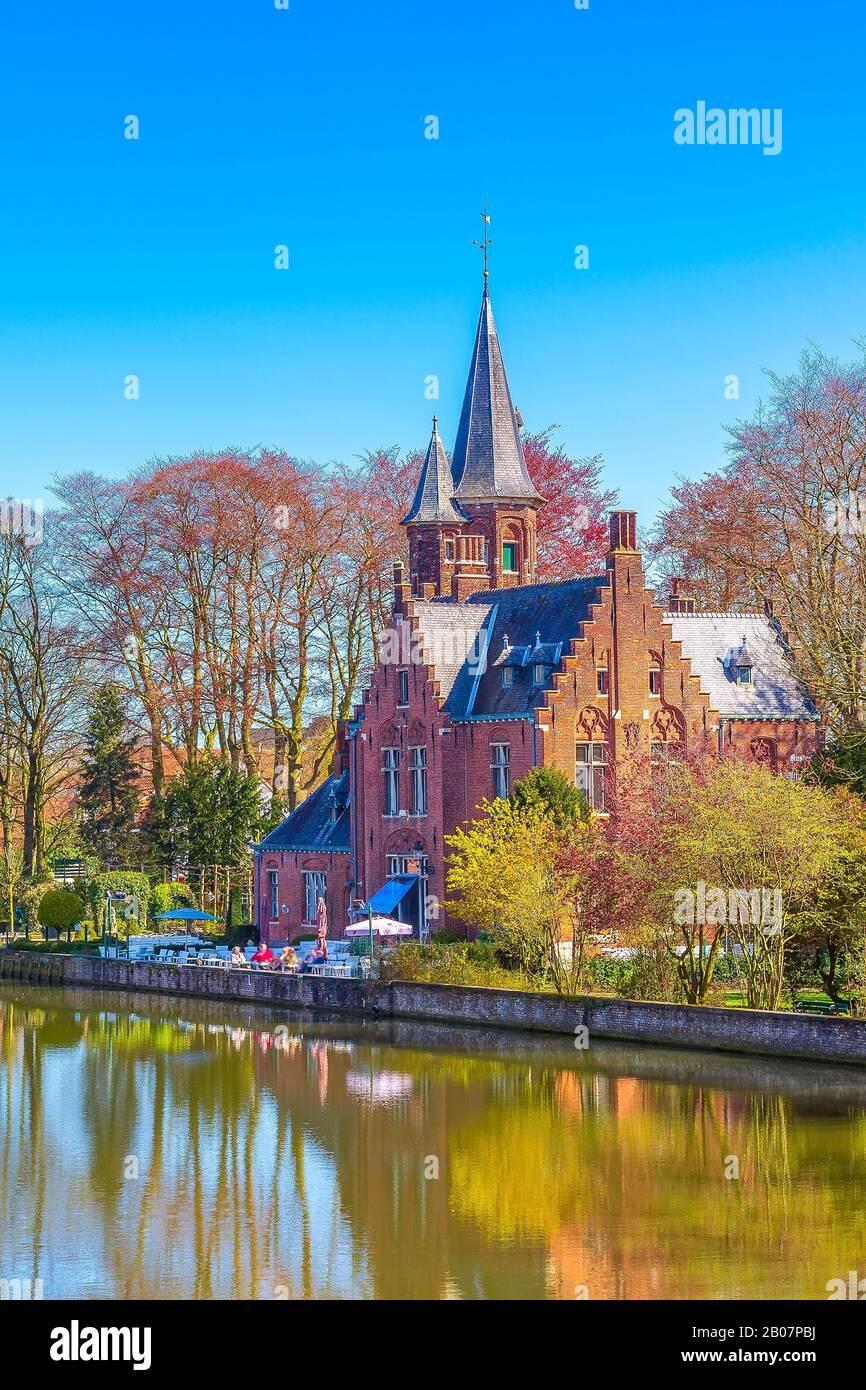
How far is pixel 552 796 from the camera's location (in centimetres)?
4047

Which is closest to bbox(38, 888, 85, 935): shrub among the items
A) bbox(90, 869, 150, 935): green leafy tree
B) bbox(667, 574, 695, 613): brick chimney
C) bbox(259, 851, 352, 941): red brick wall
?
bbox(90, 869, 150, 935): green leafy tree

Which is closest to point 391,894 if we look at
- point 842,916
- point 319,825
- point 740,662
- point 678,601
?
point 319,825

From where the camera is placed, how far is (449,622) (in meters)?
46.6

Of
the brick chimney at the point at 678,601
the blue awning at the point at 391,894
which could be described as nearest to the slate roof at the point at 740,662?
the brick chimney at the point at 678,601

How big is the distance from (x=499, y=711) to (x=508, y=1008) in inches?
422

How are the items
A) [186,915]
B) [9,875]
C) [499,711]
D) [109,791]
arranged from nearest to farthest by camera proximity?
[499,711]
[186,915]
[9,875]
[109,791]

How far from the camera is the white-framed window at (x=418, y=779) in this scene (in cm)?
4562

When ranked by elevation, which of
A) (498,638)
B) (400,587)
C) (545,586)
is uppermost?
(400,587)

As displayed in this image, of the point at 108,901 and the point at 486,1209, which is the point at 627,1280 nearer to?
the point at 486,1209

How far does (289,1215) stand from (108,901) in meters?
30.1

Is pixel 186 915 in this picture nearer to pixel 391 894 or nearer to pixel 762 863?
pixel 391 894

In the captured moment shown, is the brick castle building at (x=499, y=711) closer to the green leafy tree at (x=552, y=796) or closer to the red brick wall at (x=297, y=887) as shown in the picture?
the red brick wall at (x=297, y=887)

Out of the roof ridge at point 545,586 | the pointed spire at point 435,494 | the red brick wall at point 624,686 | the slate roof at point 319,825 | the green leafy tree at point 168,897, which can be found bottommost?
the green leafy tree at point 168,897

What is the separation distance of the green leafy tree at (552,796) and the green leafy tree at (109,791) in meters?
19.1
